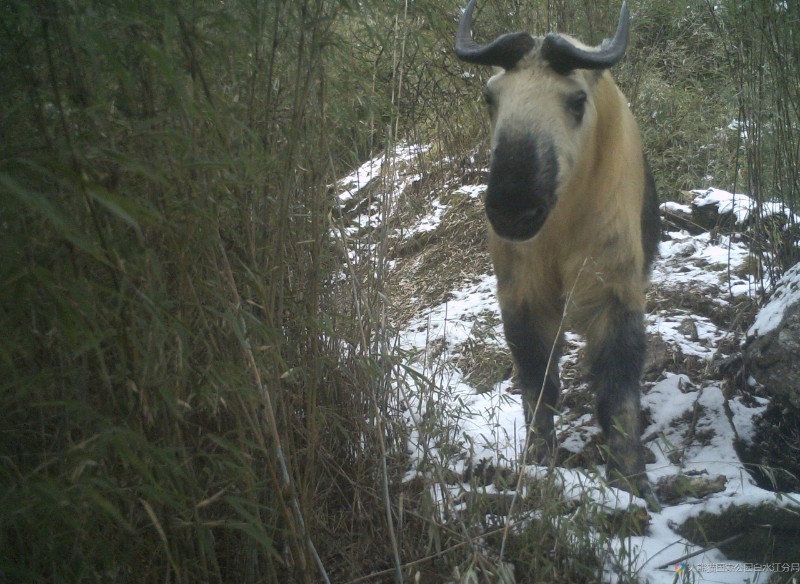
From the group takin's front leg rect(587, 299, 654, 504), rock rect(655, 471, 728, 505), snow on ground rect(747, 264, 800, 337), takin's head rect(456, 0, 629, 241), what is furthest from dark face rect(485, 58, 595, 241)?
rock rect(655, 471, 728, 505)

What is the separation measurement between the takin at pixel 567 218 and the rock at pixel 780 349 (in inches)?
18.7

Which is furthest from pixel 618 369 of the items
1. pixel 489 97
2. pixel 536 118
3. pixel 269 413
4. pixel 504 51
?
pixel 269 413

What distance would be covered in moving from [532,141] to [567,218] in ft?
1.71

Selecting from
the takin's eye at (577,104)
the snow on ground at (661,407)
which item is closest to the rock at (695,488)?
the snow on ground at (661,407)

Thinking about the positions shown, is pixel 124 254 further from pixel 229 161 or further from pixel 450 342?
pixel 450 342

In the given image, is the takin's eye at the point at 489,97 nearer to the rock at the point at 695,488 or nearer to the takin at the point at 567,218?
the takin at the point at 567,218

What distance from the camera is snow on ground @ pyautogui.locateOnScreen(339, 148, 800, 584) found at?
2.47 meters

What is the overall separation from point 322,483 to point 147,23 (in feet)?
5.37

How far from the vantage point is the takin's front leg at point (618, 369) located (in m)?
3.00

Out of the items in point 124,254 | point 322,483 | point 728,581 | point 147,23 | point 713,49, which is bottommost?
point 728,581

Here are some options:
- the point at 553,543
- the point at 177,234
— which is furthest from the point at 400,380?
the point at 177,234

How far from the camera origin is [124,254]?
4.56ft

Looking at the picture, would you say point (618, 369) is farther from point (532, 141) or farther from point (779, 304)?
point (532, 141)

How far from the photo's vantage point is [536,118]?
2.74 metres
